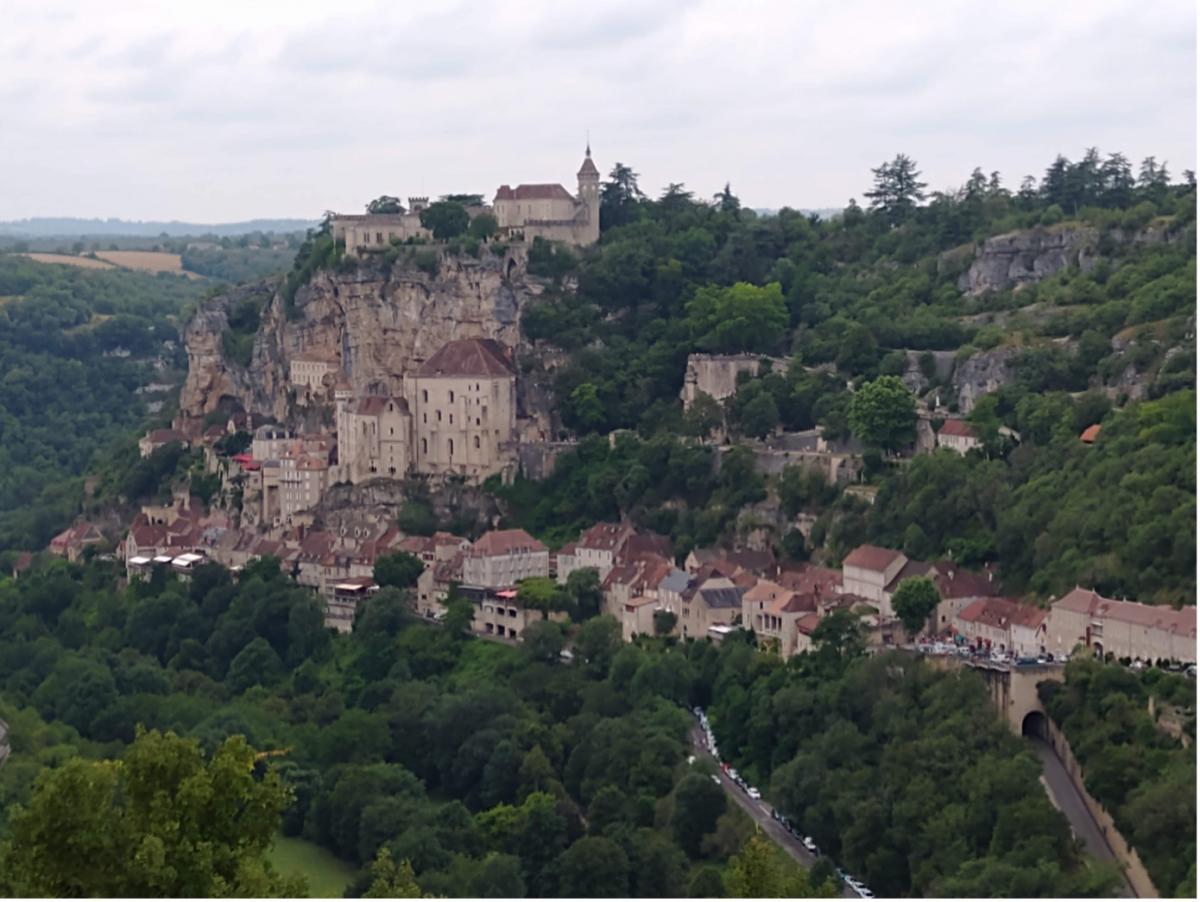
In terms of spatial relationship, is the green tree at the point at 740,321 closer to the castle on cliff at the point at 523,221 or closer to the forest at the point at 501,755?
the castle on cliff at the point at 523,221

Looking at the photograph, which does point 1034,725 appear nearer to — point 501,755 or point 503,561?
point 501,755

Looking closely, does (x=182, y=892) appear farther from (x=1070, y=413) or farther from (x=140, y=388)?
(x=140, y=388)

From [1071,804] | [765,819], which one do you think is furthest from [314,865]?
[1071,804]

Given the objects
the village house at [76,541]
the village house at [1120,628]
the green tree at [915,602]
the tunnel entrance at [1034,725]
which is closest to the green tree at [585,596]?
the green tree at [915,602]

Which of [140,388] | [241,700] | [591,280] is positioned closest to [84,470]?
[140,388]

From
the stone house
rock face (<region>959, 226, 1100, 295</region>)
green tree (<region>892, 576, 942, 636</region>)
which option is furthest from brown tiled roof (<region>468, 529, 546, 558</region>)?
rock face (<region>959, 226, 1100, 295</region>)

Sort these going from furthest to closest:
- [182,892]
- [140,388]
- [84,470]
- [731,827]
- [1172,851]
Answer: [140,388] < [84,470] < [731,827] < [1172,851] < [182,892]

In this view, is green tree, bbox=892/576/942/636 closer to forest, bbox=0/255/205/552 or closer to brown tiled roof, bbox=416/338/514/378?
brown tiled roof, bbox=416/338/514/378
